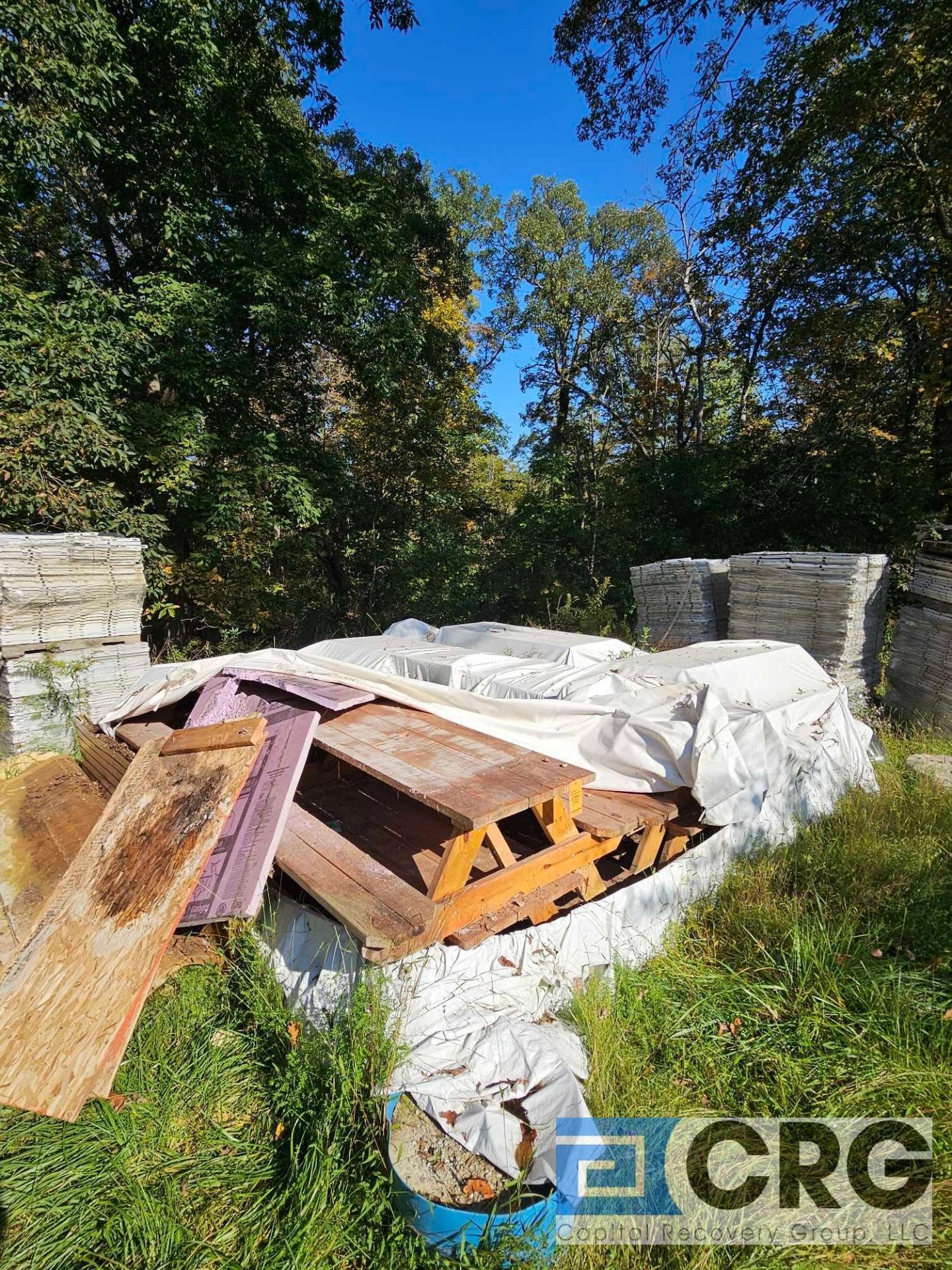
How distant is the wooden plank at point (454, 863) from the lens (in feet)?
7.04

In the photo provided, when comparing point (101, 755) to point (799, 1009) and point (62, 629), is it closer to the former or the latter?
point (62, 629)

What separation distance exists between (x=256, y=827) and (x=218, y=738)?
2.09 ft

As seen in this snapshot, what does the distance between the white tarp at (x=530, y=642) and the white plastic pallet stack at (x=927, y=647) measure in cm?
292

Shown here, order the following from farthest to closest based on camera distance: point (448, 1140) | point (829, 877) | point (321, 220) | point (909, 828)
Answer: point (321, 220) → point (909, 828) → point (829, 877) → point (448, 1140)

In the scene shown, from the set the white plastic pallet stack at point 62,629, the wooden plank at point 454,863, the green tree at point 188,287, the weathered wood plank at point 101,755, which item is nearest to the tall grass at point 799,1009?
the wooden plank at point 454,863

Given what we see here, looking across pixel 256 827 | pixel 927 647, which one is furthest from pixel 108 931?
pixel 927 647

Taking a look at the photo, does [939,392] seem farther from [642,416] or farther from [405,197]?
[405,197]

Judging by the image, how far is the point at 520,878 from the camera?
2.43 metres

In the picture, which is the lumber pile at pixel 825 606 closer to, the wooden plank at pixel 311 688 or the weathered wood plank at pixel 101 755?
the wooden plank at pixel 311 688

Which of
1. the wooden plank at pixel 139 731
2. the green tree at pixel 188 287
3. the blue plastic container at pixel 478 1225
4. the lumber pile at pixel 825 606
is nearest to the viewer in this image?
the blue plastic container at pixel 478 1225

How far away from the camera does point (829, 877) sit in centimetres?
283

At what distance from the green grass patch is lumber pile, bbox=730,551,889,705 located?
9.65ft

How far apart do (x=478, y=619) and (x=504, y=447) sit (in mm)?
4139

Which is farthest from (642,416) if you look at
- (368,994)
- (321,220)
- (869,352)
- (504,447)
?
(368,994)
